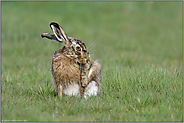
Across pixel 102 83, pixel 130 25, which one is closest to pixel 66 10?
pixel 130 25

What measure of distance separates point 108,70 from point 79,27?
860 cm

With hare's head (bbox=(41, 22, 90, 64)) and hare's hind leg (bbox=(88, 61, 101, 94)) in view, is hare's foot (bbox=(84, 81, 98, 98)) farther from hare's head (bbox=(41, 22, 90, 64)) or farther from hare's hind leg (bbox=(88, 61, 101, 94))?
hare's head (bbox=(41, 22, 90, 64))

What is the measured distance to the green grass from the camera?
5.05 meters

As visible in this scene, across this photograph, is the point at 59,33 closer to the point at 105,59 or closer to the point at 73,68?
the point at 73,68

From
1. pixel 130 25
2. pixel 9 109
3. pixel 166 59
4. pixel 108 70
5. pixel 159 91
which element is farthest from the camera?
pixel 130 25

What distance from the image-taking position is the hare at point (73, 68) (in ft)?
17.7

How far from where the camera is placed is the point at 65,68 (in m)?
5.38

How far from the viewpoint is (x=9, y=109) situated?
16.2 feet

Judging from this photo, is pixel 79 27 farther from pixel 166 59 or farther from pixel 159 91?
pixel 159 91

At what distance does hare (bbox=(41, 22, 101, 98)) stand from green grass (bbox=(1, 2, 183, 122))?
0.25 meters

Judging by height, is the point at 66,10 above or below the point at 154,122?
above

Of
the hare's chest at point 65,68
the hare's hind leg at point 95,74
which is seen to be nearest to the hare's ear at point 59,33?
the hare's chest at point 65,68

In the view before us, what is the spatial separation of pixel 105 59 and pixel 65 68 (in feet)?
16.6

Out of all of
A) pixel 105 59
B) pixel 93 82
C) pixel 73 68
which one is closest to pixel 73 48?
pixel 73 68
